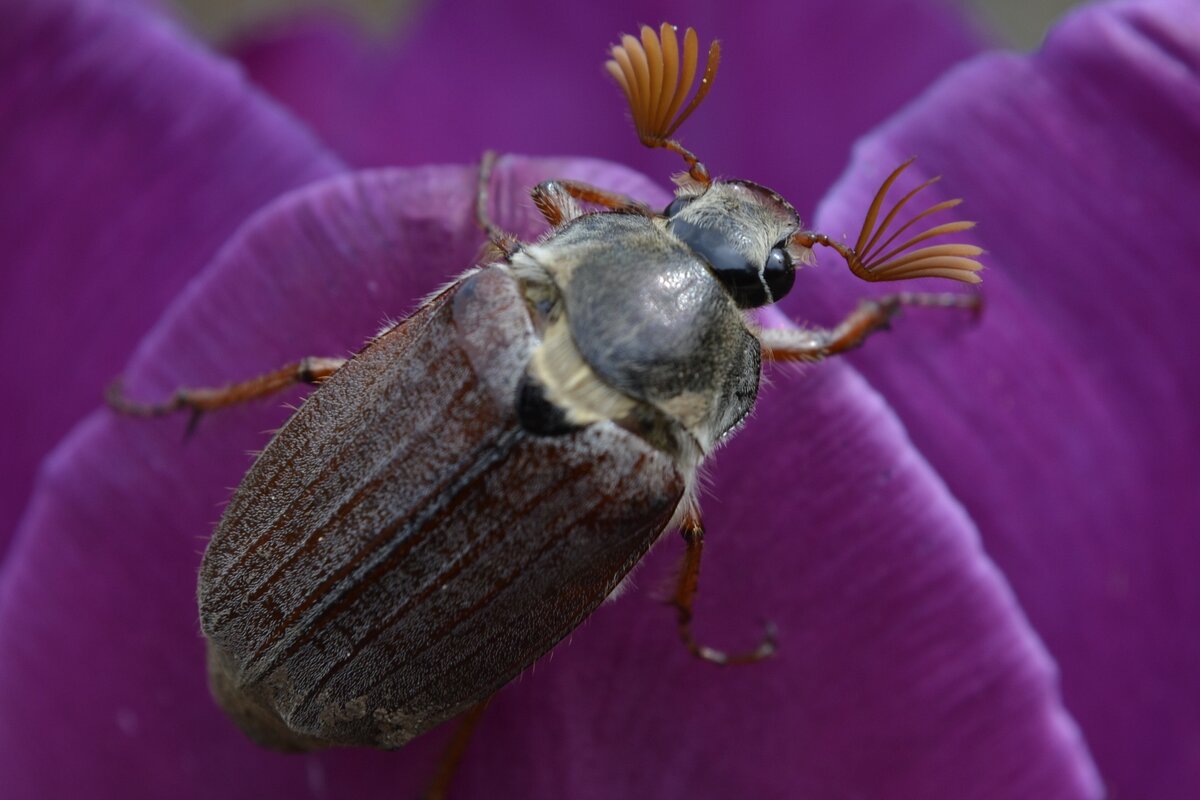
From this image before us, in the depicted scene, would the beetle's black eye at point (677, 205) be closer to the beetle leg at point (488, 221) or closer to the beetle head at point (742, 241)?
the beetle head at point (742, 241)

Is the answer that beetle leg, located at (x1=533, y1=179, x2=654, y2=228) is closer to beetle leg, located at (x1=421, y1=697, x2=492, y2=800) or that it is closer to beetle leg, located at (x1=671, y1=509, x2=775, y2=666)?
beetle leg, located at (x1=671, y1=509, x2=775, y2=666)

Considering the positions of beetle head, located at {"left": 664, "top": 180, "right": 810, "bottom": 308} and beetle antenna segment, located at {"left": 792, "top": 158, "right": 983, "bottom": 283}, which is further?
beetle head, located at {"left": 664, "top": 180, "right": 810, "bottom": 308}

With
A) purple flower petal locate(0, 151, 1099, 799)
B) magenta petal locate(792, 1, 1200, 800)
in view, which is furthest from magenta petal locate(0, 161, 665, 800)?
magenta petal locate(792, 1, 1200, 800)

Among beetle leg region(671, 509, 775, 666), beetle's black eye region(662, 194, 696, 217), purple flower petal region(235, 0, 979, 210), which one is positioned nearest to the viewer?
beetle leg region(671, 509, 775, 666)

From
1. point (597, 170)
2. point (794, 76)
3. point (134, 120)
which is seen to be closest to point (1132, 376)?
point (597, 170)

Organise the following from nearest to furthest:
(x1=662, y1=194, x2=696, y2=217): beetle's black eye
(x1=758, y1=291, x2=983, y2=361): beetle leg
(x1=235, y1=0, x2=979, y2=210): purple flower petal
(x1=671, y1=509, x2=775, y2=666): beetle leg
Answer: (x1=671, y1=509, x2=775, y2=666): beetle leg → (x1=758, y1=291, x2=983, y2=361): beetle leg → (x1=662, y1=194, x2=696, y2=217): beetle's black eye → (x1=235, y1=0, x2=979, y2=210): purple flower petal

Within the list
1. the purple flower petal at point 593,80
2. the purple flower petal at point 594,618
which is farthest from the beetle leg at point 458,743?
the purple flower petal at point 593,80

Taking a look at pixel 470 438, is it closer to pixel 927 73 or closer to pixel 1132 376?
pixel 1132 376

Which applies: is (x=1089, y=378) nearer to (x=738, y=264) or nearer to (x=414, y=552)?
(x=738, y=264)
